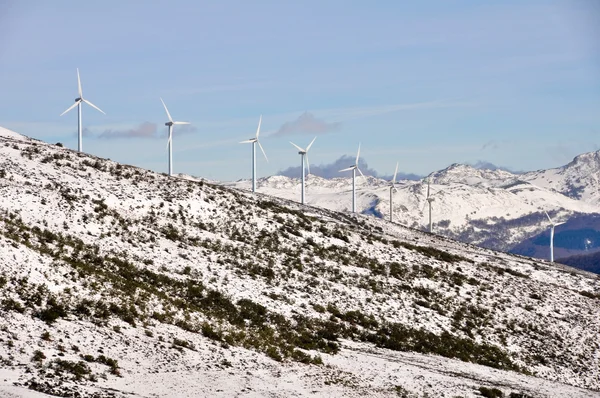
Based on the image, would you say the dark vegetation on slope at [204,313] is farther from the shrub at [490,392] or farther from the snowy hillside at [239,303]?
the shrub at [490,392]

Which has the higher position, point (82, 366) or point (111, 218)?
point (111, 218)

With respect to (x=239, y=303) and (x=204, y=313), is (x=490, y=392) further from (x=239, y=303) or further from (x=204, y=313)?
(x=239, y=303)

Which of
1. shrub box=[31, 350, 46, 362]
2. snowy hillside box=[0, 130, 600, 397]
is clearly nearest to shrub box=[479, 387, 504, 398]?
snowy hillside box=[0, 130, 600, 397]

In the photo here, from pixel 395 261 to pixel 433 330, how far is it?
21939mm

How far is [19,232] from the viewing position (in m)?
60.0

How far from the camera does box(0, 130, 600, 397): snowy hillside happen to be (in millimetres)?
41969

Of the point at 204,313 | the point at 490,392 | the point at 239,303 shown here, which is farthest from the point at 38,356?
the point at 490,392

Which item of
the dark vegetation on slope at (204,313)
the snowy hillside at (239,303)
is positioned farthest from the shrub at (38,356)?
the dark vegetation on slope at (204,313)

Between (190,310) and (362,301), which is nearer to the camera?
(190,310)

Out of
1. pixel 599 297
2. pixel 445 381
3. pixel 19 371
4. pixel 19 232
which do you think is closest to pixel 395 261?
pixel 599 297

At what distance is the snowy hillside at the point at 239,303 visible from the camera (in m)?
42.0

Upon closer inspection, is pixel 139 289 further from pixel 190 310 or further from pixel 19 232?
pixel 19 232

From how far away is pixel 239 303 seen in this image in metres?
63.7

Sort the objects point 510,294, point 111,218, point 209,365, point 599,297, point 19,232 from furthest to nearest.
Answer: point 599,297 < point 510,294 < point 111,218 < point 19,232 < point 209,365
